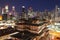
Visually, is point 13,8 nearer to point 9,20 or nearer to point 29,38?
point 9,20

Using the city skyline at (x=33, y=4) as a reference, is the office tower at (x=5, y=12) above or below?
below

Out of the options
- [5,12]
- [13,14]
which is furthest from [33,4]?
[5,12]

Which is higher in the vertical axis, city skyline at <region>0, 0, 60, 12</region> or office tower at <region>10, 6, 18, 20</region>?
city skyline at <region>0, 0, 60, 12</region>

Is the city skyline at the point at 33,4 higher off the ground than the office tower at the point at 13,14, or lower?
higher

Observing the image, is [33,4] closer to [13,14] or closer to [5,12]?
[13,14]

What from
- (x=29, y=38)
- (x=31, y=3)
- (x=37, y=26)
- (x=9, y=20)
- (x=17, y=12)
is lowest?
(x=29, y=38)

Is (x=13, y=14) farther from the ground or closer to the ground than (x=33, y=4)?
closer to the ground

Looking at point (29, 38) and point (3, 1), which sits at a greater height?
point (3, 1)

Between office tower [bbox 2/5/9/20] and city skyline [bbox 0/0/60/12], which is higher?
city skyline [bbox 0/0/60/12]

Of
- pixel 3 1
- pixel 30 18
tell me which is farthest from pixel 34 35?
pixel 3 1

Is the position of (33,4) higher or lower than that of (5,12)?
higher

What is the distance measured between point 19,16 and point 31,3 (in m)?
0.30

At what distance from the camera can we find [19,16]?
190cm

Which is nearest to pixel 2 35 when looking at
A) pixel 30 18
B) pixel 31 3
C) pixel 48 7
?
pixel 30 18
